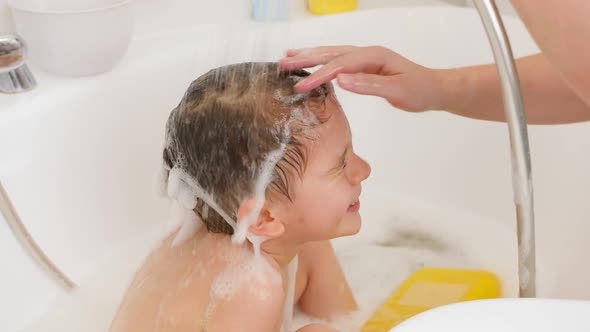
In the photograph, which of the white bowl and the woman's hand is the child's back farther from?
the white bowl

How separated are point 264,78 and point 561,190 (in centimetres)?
72

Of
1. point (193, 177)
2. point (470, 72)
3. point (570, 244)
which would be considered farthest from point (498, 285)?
point (193, 177)

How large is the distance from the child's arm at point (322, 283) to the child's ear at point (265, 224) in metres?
0.23

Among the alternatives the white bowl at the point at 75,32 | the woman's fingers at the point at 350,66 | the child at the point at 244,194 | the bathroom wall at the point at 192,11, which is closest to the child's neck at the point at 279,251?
the child at the point at 244,194

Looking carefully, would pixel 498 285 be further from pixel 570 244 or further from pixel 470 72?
pixel 470 72

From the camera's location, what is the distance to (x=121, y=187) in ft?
4.55

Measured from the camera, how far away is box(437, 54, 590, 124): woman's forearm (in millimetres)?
1113

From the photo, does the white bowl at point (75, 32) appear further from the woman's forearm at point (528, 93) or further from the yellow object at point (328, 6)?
the woman's forearm at point (528, 93)

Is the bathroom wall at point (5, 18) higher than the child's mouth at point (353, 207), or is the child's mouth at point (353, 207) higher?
the bathroom wall at point (5, 18)

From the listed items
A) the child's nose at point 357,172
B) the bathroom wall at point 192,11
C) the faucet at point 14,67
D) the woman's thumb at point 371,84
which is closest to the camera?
the woman's thumb at point 371,84

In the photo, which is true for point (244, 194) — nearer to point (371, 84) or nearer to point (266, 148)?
point (266, 148)

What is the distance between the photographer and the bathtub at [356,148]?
1.27m

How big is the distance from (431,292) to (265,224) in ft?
1.41

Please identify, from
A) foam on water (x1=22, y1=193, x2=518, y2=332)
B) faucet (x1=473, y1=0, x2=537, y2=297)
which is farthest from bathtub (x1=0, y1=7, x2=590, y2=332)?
faucet (x1=473, y1=0, x2=537, y2=297)
